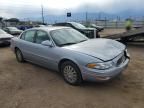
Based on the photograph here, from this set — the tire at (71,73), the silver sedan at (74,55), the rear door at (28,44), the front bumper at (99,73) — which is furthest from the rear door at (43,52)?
the front bumper at (99,73)

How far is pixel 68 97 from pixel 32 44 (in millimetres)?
2511

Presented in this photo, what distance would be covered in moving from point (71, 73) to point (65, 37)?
1.25m

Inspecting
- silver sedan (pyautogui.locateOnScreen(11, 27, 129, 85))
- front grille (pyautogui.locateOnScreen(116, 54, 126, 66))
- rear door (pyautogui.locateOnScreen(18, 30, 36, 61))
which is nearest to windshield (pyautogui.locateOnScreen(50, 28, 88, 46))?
silver sedan (pyautogui.locateOnScreen(11, 27, 129, 85))

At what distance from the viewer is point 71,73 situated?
4598 mm

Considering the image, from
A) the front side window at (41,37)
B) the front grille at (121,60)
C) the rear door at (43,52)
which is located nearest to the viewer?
the front grille at (121,60)

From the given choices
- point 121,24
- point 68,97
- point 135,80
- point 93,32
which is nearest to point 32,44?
point 68,97

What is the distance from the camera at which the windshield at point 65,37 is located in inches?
200

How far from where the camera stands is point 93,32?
12617 mm

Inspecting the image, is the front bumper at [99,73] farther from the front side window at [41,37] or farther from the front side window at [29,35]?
the front side window at [29,35]

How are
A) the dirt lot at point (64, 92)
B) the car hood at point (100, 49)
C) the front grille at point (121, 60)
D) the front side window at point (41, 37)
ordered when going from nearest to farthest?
the dirt lot at point (64, 92), the car hood at point (100, 49), the front grille at point (121, 60), the front side window at point (41, 37)

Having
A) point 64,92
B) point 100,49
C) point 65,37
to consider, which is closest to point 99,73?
point 100,49

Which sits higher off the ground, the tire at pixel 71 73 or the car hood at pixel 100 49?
the car hood at pixel 100 49

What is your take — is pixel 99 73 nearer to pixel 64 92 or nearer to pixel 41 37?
pixel 64 92

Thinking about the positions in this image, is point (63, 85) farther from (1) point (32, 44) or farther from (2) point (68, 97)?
(1) point (32, 44)
